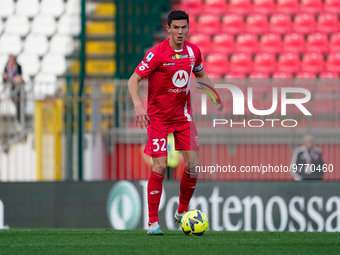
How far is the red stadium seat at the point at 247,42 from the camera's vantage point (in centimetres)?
1617

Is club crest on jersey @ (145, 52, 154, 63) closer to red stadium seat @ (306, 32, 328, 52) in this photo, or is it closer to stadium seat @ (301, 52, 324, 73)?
stadium seat @ (301, 52, 324, 73)

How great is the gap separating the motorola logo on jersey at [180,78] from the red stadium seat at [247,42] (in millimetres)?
9724

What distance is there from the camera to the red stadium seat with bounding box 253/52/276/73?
51.5ft

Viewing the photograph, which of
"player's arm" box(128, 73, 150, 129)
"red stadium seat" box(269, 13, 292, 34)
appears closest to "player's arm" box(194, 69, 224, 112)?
"player's arm" box(128, 73, 150, 129)

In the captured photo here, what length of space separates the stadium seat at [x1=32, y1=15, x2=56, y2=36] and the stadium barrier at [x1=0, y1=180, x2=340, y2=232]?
6.65 meters

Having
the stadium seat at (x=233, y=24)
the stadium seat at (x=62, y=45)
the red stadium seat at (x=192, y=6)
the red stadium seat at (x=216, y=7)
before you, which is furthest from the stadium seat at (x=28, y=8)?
the stadium seat at (x=233, y=24)

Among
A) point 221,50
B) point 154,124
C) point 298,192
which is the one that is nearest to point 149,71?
point 154,124

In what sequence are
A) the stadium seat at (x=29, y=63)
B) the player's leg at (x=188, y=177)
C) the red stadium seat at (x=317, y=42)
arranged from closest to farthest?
the player's leg at (x=188, y=177) < the stadium seat at (x=29, y=63) < the red stadium seat at (x=317, y=42)

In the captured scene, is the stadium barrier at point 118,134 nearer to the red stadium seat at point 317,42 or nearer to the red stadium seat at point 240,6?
the red stadium seat at point 317,42

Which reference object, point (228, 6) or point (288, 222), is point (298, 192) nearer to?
point (288, 222)

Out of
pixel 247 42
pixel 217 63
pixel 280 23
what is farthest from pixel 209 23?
pixel 280 23

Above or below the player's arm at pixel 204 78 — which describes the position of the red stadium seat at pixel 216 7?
above

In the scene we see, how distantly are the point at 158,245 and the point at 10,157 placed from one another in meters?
5.55

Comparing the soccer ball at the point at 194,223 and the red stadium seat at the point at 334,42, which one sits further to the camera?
the red stadium seat at the point at 334,42
